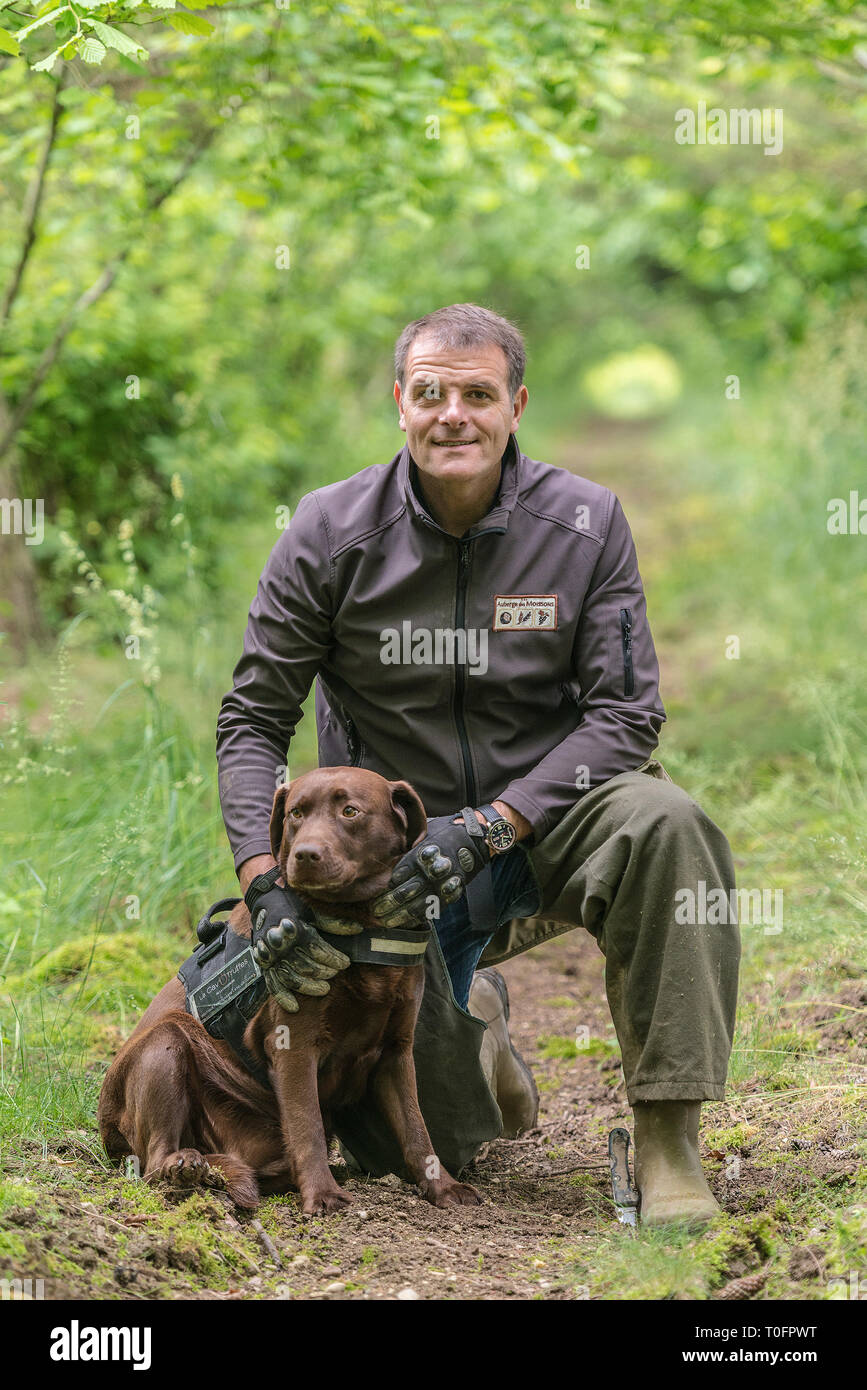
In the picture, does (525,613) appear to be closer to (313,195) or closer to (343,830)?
(343,830)

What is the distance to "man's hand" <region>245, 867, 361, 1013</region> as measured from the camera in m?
2.69

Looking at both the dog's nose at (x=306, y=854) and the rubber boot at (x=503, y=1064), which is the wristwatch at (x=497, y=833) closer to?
the dog's nose at (x=306, y=854)

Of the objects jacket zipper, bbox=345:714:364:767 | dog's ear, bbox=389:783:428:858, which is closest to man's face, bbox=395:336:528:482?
jacket zipper, bbox=345:714:364:767

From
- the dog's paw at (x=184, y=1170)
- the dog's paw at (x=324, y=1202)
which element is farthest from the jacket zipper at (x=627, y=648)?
the dog's paw at (x=184, y=1170)

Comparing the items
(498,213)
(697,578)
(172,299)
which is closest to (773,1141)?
(172,299)

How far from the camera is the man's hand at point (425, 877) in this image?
9.04 ft

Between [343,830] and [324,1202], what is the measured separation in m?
0.77

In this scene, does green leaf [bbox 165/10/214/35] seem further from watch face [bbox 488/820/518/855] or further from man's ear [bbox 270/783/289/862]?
watch face [bbox 488/820/518/855]

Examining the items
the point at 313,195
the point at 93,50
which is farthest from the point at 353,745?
the point at 313,195

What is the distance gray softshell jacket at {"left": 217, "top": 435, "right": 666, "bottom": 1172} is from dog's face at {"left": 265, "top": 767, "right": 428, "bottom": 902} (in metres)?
0.35

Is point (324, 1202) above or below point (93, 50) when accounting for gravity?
below

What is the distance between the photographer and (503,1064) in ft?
11.0

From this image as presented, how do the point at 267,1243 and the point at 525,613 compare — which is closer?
the point at 267,1243

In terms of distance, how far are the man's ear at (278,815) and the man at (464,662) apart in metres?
0.07
